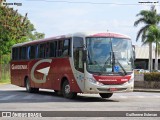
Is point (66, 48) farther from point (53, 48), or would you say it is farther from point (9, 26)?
point (9, 26)

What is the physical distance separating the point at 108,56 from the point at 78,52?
1.50 meters

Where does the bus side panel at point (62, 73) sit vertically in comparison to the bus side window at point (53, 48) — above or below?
below

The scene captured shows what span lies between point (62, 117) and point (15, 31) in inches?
1468

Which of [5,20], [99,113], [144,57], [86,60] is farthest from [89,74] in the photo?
[144,57]

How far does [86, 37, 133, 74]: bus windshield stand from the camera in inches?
862

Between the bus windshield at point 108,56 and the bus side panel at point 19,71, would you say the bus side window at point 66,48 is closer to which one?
the bus windshield at point 108,56

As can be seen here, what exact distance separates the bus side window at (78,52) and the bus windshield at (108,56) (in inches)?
16.4

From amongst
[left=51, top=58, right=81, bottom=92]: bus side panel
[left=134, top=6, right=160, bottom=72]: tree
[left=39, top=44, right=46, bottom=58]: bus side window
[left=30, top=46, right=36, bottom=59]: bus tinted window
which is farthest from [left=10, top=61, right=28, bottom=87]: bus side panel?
[left=134, top=6, right=160, bottom=72]: tree

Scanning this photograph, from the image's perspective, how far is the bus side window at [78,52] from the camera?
22203mm

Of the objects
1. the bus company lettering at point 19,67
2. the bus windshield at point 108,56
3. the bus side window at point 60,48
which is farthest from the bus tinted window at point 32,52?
the bus windshield at point 108,56

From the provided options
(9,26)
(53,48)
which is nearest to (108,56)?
(53,48)

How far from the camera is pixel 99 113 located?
15.6 metres

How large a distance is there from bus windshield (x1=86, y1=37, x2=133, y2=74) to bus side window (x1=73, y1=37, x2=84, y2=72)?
0.42 metres

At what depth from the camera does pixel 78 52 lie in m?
22.4
